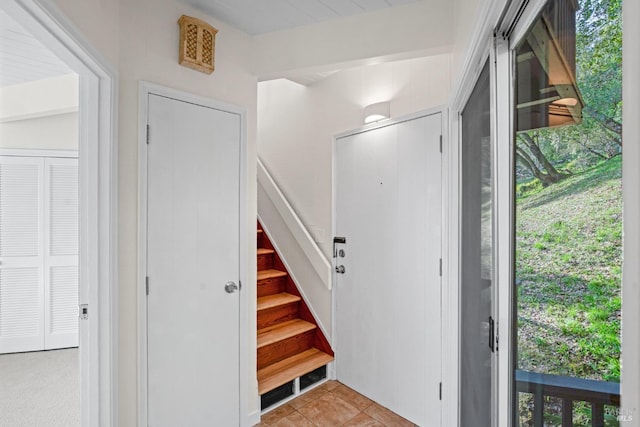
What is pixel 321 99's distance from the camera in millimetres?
2838

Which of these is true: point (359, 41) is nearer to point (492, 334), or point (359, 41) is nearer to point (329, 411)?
point (492, 334)

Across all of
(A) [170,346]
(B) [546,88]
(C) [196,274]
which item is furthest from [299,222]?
(B) [546,88]

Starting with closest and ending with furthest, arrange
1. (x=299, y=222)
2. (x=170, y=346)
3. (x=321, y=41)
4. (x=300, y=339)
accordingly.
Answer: (x=170, y=346)
(x=321, y=41)
(x=300, y=339)
(x=299, y=222)

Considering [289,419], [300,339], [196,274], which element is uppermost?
[196,274]

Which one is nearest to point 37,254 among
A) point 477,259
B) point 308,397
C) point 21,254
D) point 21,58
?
point 21,254

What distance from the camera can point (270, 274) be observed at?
2.98 m

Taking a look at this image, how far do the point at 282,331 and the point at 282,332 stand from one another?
0.02 meters

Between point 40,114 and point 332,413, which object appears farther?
point 40,114

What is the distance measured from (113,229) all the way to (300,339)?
5.77ft

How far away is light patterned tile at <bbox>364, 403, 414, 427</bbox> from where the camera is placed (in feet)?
6.86

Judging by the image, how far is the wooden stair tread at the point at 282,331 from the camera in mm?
2515

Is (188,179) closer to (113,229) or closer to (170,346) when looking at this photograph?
(113,229)

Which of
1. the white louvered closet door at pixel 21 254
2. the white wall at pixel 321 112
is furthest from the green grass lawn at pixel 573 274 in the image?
the white louvered closet door at pixel 21 254

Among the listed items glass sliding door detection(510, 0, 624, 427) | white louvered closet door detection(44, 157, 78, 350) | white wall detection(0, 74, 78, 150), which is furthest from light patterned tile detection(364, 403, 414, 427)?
white wall detection(0, 74, 78, 150)
